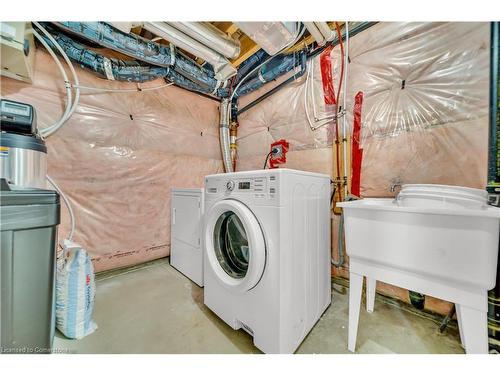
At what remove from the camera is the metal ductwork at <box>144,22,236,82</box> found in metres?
1.35

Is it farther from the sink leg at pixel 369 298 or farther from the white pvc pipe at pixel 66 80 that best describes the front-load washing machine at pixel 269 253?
the white pvc pipe at pixel 66 80

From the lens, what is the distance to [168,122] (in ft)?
7.13

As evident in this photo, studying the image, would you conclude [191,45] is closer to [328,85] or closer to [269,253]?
[328,85]

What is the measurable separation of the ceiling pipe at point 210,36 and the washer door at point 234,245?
1359 mm

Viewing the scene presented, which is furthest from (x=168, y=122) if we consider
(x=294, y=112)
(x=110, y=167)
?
(x=294, y=112)

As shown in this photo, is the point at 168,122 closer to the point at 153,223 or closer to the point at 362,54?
the point at 153,223

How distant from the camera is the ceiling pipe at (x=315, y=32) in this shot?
1365mm

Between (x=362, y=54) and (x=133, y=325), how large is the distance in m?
2.54

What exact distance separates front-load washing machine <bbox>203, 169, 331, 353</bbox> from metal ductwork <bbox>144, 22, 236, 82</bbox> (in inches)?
46.4

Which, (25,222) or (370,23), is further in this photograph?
(370,23)

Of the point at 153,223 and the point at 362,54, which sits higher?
the point at 362,54

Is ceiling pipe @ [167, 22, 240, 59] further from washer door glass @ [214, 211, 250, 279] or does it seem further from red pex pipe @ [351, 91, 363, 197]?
washer door glass @ [214, 211, 250, 279]

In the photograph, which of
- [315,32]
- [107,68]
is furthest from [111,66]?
[315,32]

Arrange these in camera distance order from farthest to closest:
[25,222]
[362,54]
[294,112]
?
[294,112]
[362,54]
[25,222]
